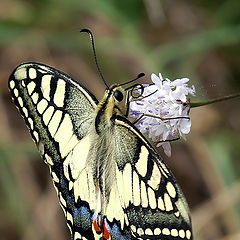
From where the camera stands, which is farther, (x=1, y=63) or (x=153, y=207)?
(x=1, y=63)

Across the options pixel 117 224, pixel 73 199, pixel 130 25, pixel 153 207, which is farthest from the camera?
pixel 130 25

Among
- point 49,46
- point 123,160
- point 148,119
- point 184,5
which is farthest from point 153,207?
point 184,5

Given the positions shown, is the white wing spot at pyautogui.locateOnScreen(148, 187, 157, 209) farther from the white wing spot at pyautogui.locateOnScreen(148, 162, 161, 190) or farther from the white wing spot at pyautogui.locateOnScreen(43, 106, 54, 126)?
the white wing spot at pyautogui.locateOnScreen(43, 106, 54, 126)

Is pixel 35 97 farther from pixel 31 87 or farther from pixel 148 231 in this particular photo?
pixel 148 231

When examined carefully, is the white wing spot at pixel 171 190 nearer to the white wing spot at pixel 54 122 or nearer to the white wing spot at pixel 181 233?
the white wing spot at pixel 181 233

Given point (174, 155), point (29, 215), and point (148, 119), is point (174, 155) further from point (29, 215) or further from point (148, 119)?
point (148, 119)

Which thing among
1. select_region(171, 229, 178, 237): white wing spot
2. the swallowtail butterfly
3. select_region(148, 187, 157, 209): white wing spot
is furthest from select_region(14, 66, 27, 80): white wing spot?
select_region(171, 229, 178, 237): white wing spot

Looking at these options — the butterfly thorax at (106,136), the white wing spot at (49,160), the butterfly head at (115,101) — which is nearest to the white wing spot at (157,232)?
the butterfly thorax at (106,136)
